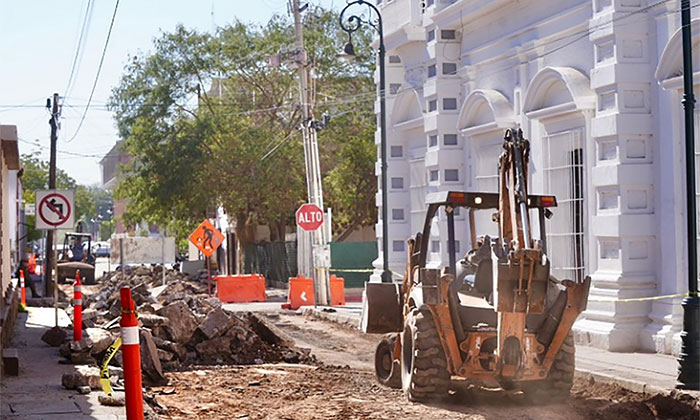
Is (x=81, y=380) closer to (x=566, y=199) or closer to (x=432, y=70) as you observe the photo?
(x=566, y=199)

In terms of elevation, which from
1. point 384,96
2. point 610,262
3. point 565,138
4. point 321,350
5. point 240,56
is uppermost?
point 240,56

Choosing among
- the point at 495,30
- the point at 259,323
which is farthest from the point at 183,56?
the point at 259,323

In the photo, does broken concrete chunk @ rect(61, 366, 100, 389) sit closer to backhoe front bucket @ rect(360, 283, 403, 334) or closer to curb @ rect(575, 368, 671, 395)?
backhoe front bucket @ rect(360, 283, 403, 334)

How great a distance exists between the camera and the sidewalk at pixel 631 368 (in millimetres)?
13813

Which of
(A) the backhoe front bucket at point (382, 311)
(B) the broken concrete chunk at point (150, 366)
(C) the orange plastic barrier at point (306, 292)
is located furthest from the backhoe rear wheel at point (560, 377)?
(C) the orange plastic barrier at point (306, 292)

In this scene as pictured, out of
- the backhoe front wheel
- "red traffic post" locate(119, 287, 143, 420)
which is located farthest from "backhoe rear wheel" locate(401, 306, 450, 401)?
"red traffic post" locate(119, 287, 143, 420)

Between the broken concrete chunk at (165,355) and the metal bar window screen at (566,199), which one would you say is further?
the metal bar window screen at (566,199)

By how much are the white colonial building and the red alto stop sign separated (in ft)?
19.6

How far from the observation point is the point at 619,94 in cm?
1794

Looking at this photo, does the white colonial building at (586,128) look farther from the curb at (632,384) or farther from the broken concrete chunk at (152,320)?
the broken concrete chunk at (152,320)

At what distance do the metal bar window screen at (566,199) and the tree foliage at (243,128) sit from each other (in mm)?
24394

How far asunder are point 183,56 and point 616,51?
108 ft

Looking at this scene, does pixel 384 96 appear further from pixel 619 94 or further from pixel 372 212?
pixel 372 212

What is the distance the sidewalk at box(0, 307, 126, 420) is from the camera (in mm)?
10898
